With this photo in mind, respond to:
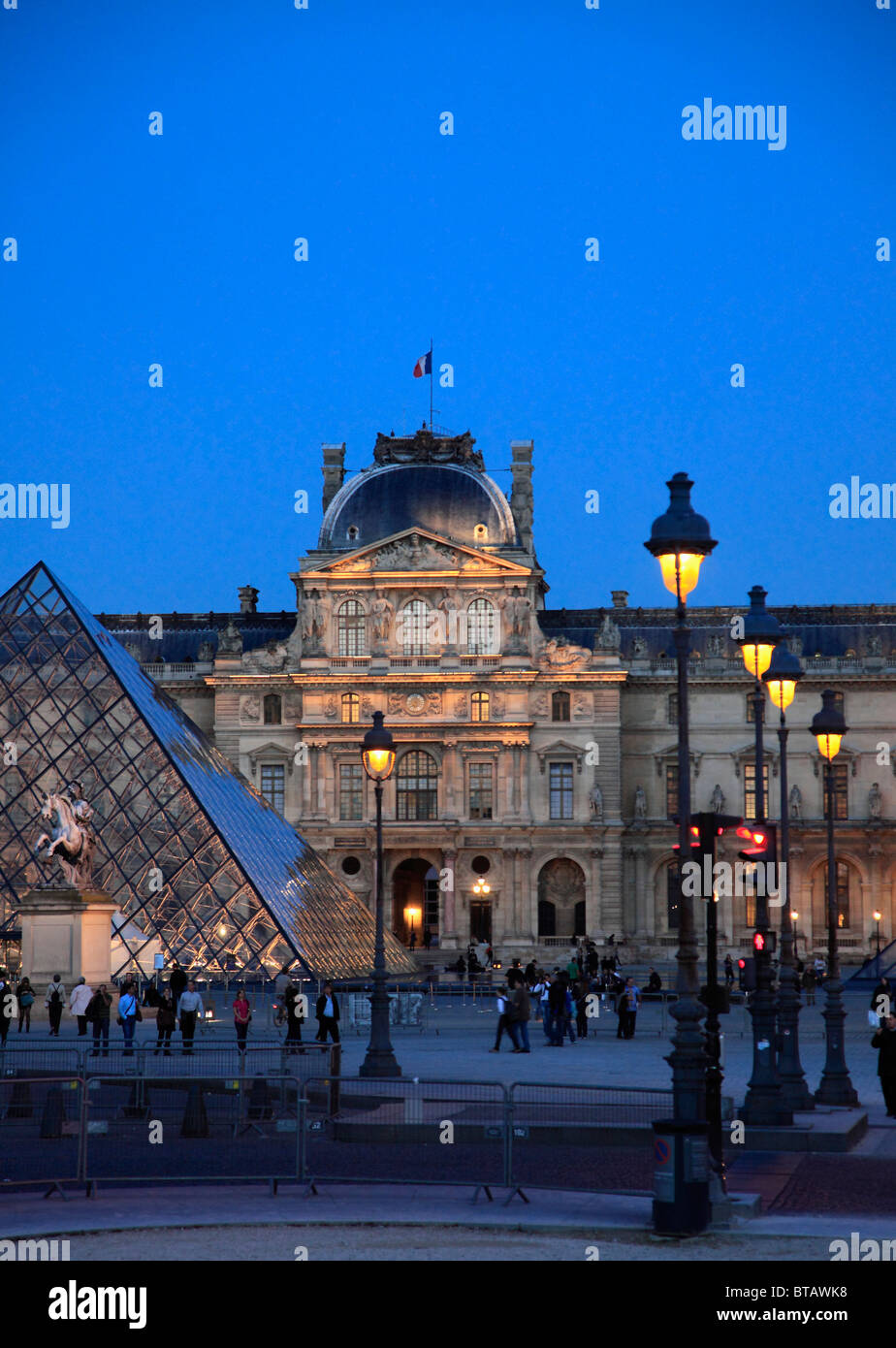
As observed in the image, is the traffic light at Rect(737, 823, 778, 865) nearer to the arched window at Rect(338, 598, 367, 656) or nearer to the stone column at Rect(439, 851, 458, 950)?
the stone column at Rect(439, 851, 458, 950)

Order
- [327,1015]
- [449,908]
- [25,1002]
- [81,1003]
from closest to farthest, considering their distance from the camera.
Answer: [327,1015], [81,1003], [25,1002], [449,908]

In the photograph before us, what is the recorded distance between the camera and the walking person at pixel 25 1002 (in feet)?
84.8

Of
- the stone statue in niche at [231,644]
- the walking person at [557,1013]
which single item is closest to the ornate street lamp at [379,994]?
the walking person at [557,1013]

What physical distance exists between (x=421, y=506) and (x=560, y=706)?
314 inches

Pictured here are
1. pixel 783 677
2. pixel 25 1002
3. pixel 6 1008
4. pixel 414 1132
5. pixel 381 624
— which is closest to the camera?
pixel 414 1132

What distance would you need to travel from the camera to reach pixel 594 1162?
512 inches

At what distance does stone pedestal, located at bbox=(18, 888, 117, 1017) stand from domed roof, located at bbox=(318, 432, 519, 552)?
3197 cm

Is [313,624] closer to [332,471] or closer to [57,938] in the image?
[332,471]

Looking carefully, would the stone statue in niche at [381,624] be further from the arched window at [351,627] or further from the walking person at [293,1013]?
the walking person at [293,1013]

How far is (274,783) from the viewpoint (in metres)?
59.7

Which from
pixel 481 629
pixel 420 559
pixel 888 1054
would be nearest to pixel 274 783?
pixel 481 629

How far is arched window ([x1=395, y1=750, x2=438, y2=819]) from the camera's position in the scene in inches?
2329
